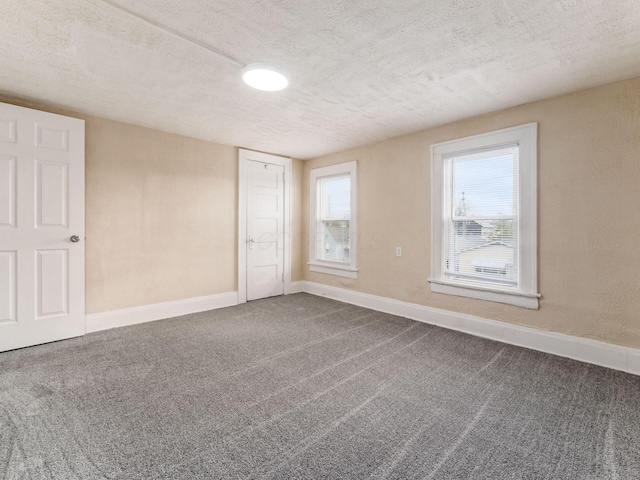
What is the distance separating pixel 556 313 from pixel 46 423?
397 cm

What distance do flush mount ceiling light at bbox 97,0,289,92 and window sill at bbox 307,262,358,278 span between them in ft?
9.34

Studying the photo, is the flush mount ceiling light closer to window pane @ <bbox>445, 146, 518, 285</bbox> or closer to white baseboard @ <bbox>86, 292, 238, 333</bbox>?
window pane @ <bbox>445, 146, 518, 285</bbox>

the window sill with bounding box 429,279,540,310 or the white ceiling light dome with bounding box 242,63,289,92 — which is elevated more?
the white ceiling light dome with bounding box 242,63,289,92

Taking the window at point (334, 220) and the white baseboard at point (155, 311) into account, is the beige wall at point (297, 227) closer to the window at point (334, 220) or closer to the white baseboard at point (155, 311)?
the window at point (334, 220)

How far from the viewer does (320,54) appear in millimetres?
2180

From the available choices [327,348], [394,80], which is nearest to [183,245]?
[327,348]

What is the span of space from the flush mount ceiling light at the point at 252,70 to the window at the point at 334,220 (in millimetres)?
2291

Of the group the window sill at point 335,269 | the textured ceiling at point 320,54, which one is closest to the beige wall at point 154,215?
the textured ceiling at point 320,54

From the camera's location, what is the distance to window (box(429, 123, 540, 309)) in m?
3.02

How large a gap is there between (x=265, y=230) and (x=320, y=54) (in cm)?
318

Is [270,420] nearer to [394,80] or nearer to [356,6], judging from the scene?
[356,6]

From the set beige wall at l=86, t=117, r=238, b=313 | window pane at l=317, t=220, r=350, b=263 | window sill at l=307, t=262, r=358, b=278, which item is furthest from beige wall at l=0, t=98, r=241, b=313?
window pane at l=317, t=220, r=350, b=263

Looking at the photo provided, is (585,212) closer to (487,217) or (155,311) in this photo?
(487,217)

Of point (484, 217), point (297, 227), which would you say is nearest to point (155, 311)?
point (297, 227)
